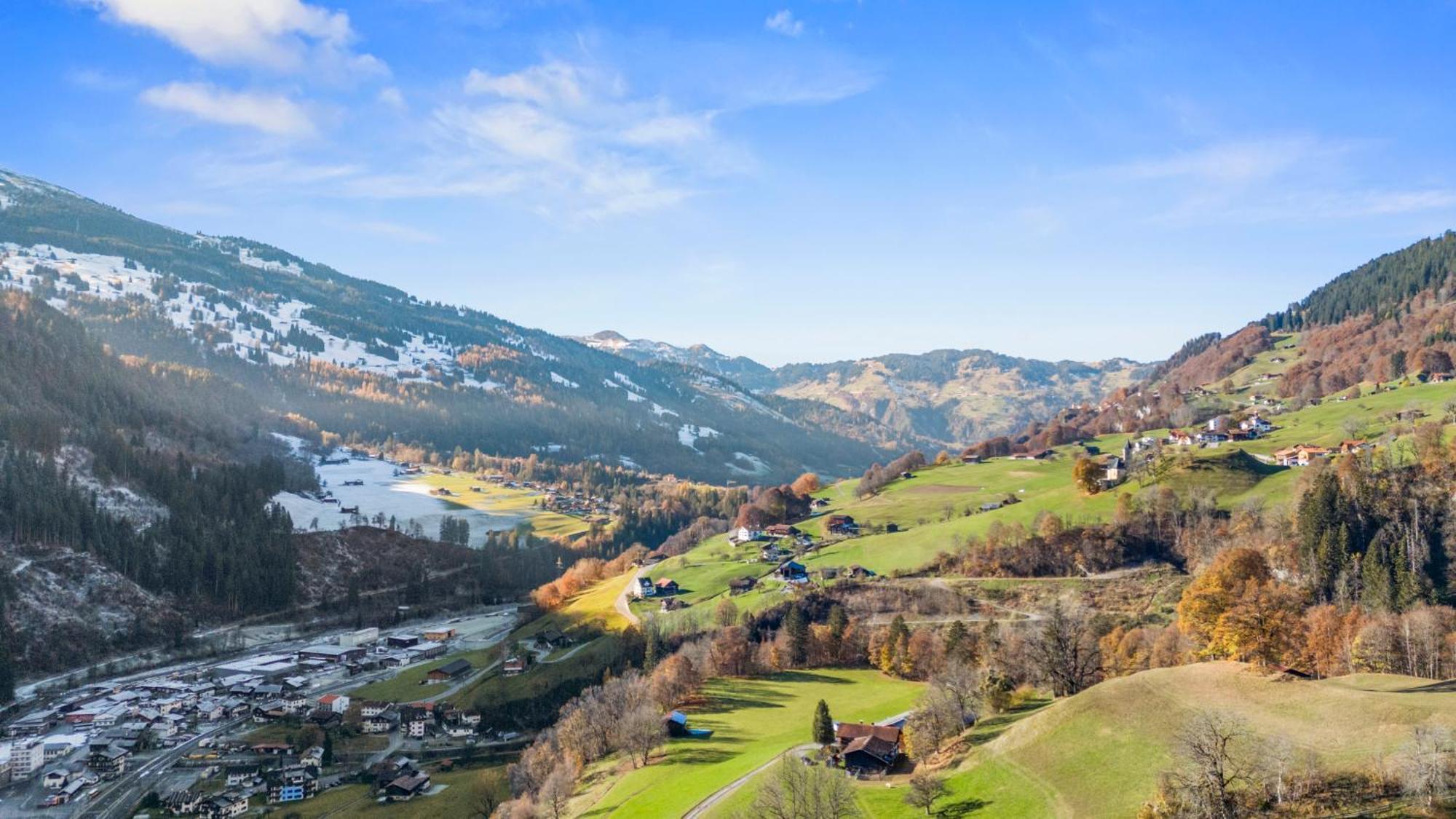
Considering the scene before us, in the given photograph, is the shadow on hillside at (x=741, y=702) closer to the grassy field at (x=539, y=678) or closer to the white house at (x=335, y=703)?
the grassy field at (x=539, y=678)

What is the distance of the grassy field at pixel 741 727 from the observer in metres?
54.6

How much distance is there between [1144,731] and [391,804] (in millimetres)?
56795

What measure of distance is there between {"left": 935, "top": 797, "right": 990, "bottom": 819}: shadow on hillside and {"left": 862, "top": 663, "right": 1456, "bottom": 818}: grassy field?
0.47 ft

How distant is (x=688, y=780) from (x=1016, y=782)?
22.1 meters

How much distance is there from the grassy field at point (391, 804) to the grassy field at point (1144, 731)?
127 ft

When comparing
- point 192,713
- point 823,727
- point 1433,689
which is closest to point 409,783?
point 192,713

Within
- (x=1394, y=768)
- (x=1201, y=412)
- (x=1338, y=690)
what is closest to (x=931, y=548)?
(x=1338, y=690)

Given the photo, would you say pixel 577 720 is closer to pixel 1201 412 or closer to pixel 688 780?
pixel 688 780

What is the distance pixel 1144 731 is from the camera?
42406 mm

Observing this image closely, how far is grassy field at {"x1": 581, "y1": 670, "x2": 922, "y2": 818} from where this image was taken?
54.6m

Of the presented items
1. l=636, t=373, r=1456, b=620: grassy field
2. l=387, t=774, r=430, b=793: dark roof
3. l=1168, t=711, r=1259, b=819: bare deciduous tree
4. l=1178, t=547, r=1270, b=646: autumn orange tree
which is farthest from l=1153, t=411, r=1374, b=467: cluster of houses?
l=387, t=774, r=430, b=793: dark roof

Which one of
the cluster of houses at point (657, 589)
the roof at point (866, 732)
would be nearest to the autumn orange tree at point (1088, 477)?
the cluster of houses at point (657, 589)

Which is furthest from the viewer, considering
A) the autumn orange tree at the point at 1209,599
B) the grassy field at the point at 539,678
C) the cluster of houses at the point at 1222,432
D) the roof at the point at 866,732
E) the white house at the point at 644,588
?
the cluster of houses at the point at 1222,432

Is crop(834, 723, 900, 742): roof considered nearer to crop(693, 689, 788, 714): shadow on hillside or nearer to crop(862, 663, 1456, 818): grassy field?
crop(862, 663, 1456, 818): grassy field
